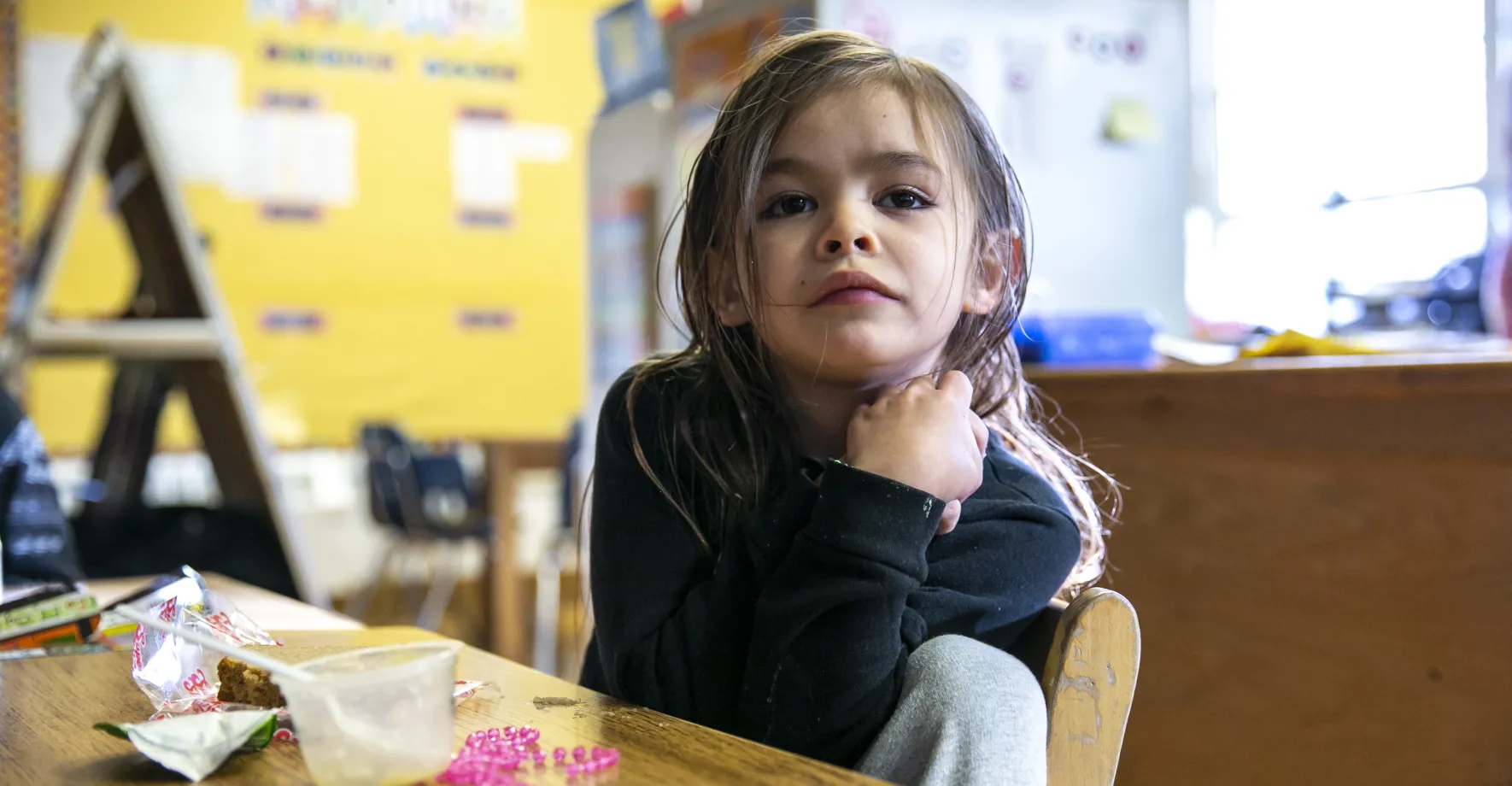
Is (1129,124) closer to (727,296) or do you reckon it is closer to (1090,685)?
(727,296)

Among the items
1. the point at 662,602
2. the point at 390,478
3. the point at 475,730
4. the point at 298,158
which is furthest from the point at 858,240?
the point at 298,158

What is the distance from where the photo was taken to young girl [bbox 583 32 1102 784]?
0.79m

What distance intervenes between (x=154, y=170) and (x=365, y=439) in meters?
1.95

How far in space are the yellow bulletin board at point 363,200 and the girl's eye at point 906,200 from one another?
4.20m

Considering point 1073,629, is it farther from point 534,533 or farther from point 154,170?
point 534,533

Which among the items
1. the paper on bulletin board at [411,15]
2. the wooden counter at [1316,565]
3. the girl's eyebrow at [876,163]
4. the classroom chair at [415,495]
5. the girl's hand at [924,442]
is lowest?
the classroom chair at [415,495]

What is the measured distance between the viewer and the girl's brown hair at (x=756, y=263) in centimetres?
95

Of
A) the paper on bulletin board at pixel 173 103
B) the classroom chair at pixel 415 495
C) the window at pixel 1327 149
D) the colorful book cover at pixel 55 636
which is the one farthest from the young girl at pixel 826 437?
the paper on bulletin board at pixel 173 103

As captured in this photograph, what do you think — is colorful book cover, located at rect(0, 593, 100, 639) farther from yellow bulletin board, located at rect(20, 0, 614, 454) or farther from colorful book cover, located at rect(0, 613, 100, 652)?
yellow bulletin board, located at rect(20, 0, 614, 454)

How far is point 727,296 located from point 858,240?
0.16 m

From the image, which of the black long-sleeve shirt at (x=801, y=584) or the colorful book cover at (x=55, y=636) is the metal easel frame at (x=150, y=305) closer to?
the colorful book cover at (x=55, y=636)

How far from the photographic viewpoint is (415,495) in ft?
14.4

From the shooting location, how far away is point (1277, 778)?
4.42 feet

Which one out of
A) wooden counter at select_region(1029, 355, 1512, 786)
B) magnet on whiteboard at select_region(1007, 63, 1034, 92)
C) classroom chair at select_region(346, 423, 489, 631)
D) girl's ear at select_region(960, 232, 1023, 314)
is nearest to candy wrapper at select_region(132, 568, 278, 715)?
girl's ear at select_region(960, 232, 1023, 314)
